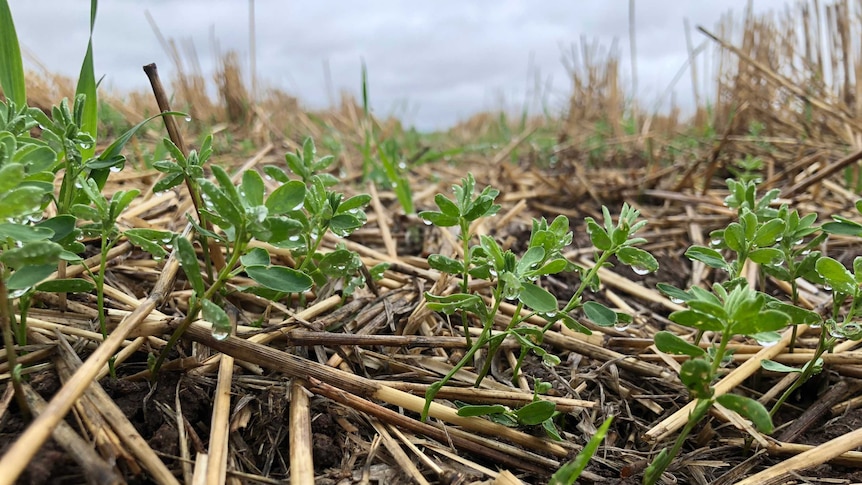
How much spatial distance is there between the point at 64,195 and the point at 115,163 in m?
0.11

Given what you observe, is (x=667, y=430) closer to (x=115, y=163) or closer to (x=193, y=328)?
(x=193, y=328)

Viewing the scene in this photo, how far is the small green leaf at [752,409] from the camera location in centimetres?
75

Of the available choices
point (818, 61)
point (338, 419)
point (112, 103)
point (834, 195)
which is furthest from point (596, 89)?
point (338, 419)

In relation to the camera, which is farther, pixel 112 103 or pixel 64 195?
pixel 112 103

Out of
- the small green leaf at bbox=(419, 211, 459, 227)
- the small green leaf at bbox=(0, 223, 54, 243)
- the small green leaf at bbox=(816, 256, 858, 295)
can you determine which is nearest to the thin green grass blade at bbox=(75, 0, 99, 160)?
the small green leaf at bbox=(0, 223, 54, 243)

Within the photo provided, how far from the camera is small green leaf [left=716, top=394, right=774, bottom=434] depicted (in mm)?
752

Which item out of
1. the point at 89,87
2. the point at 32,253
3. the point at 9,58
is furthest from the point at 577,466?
the point at 9,58

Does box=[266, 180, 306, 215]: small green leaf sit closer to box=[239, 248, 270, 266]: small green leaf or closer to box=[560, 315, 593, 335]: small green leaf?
box=[239, 248, 270, 266]: small green leaf

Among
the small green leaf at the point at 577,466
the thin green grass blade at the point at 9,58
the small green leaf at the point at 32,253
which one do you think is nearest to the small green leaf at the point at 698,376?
the small green leaf at the point at 577,466

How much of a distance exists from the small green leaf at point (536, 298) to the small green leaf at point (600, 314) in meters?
0.10

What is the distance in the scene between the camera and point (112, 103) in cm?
368

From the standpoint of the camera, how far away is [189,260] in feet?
2.72

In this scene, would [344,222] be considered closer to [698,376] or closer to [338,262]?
[338,262]

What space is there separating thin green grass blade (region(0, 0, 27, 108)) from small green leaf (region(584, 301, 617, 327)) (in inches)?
48.3
